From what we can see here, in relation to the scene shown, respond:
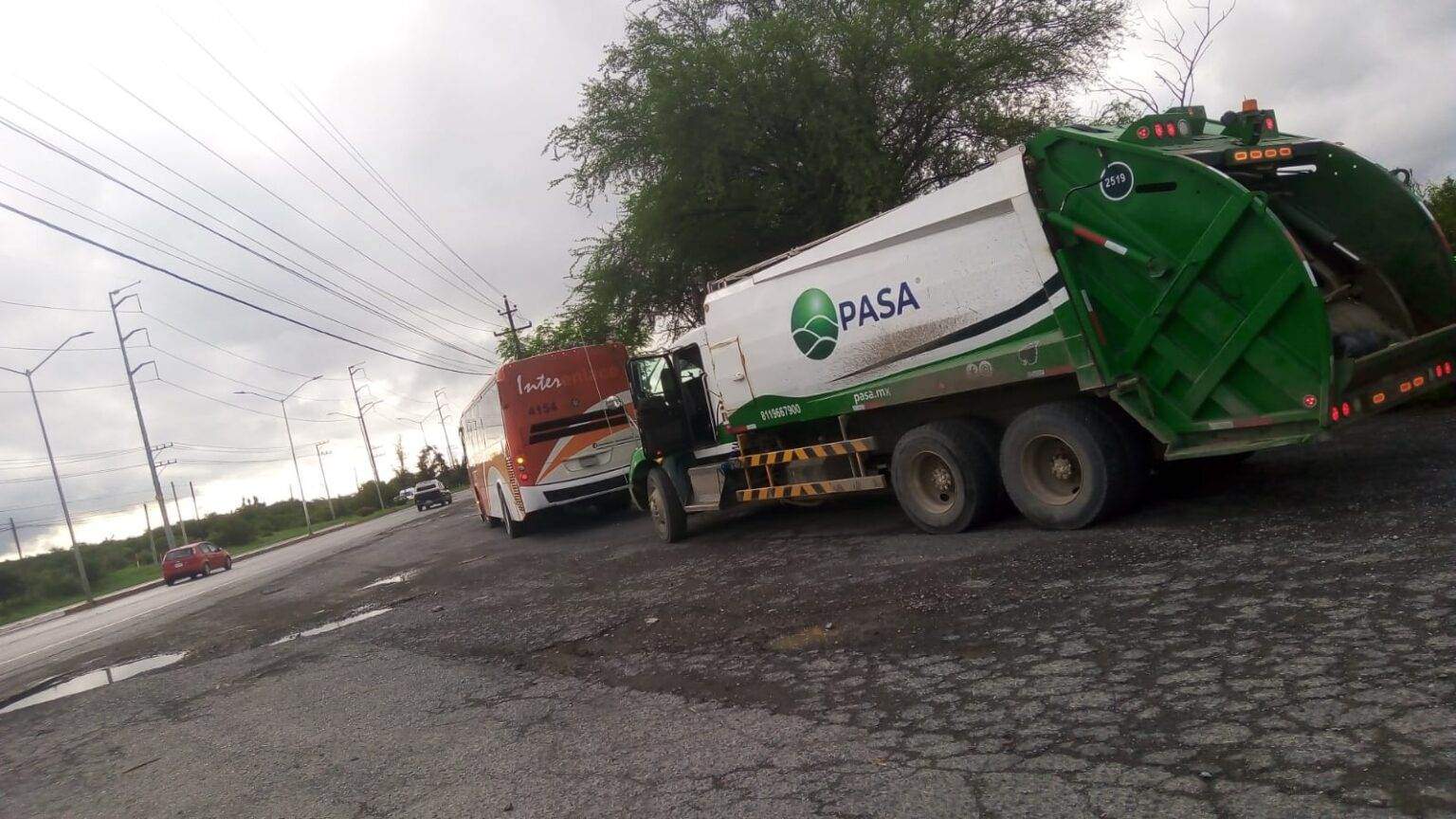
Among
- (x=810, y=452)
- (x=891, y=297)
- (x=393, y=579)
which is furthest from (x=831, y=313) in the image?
(x=393, y=579)

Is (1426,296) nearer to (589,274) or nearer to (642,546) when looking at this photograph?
(642,546)

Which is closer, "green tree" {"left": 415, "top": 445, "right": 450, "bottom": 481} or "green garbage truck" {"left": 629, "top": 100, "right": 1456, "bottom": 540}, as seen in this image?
"green garbage truck" {"left": 629, "top": 100, "right": 1456, "bottom": 540}

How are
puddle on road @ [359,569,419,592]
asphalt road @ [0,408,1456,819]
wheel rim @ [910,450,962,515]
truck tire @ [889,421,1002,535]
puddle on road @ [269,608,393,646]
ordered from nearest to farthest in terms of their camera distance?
asphalt road @ [0,408,1456,819] < truck tire @ [889,421,1002,535] < wheel rim @ [910,450,962,515] < puddle on road @ [269,608,393,646] < puddle on road @ [359,569,419,592]

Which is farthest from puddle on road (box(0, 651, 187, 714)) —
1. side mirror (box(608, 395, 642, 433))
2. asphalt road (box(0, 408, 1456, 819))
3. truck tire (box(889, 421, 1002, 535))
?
truck tire (box(889, 421, 1002, 535))

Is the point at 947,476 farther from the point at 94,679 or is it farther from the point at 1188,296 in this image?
the point at 94,679

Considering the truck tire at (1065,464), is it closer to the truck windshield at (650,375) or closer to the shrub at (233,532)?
the truck windshield at (650,375)

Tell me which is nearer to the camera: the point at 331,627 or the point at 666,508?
the point at 331,627

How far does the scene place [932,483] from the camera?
9.30 metres

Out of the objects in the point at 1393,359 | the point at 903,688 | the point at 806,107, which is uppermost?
the point at 806,107

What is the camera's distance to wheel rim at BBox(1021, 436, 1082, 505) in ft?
26.6

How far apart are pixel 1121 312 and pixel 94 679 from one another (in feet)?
35.3

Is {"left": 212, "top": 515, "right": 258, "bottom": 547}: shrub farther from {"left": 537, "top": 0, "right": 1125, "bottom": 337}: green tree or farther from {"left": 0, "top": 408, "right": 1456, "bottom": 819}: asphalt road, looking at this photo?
{"left": 0, "top": 408, "right": 1456, "bottom": 819}: asphalt road

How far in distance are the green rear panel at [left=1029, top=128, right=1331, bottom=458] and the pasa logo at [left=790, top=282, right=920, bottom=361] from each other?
5.62 ft

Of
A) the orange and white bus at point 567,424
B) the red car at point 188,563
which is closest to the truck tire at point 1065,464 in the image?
the orange and white bus at point 567,424
